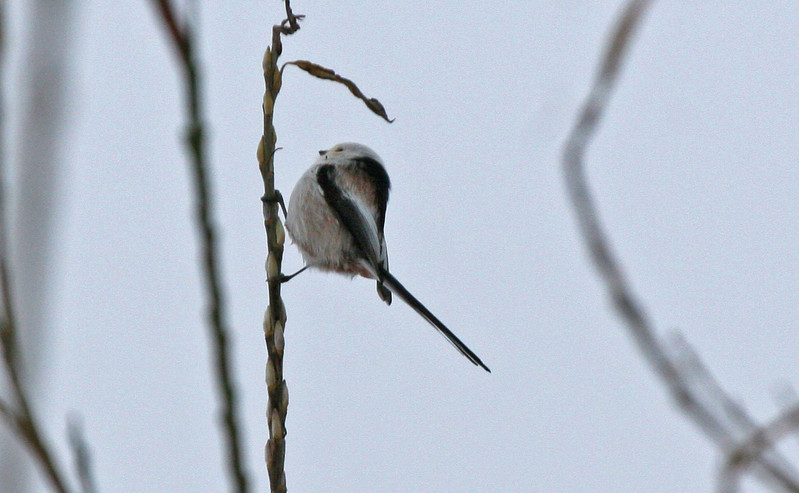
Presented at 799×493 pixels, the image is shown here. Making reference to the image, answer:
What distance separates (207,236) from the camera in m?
0.61

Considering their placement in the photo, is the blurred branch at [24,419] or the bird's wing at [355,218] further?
the bird's wing at [355,218]

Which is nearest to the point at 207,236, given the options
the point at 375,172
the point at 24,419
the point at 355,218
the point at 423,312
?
the point at 24,419

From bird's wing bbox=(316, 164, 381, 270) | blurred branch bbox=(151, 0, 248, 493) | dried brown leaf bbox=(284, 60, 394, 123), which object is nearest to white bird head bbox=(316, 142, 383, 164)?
bird's wing bbox=(316, 164, 381, 270)

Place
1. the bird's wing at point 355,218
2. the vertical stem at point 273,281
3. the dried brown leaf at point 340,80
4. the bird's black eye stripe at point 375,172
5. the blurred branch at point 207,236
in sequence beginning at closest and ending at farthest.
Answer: the blurred branch at point 207,236 < the vertical stem at point 273,281 < the dried brown leaf at point 340,80 < the bird's wing at point 355,218 < the bird's black eye stripe at point 375,172

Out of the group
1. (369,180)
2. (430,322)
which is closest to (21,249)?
(430,322)

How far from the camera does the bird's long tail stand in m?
3.05

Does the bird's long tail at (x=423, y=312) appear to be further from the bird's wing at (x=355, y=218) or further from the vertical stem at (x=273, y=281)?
the vertical stem at (x=273, y=281)

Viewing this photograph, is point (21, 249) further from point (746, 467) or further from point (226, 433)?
point (746, 467)

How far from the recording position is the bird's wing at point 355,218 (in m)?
3.98

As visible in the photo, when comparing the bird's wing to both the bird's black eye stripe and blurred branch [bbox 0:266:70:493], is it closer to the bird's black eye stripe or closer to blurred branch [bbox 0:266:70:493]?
the bird's black eye stripe

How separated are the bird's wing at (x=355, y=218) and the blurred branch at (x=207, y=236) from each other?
10.7ft

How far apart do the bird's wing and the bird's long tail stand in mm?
117

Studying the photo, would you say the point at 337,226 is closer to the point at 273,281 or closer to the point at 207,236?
the point at 273,281

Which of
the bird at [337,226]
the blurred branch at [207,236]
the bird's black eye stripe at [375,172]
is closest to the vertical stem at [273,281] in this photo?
the blurred branch at [207,236]
